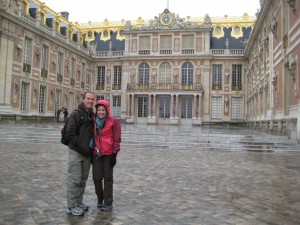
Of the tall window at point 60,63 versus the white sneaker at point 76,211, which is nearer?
the white sneaker at point 76,211

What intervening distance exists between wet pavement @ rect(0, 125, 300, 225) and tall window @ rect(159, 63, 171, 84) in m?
32.6

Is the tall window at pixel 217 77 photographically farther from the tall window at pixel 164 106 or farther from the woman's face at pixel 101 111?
the woman's face at pixel 101 111

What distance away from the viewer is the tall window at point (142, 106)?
41250mm

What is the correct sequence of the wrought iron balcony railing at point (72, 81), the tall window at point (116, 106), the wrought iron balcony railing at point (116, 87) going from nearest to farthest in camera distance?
1. the wrought iron balcony railing at point (72, 81)
2. the tall window at point (116, 106)
3. the wrought iron balcony railing at point (116, 87)

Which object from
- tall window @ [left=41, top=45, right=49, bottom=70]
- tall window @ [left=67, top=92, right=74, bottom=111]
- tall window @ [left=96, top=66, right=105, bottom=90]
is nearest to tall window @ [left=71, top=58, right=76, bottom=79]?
tall window @ [left=67, top=92, right=74, bottom=111]

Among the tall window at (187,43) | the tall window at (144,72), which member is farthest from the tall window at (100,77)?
the tall window at (187,43)

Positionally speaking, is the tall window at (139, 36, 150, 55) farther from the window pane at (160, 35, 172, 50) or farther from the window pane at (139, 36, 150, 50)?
the window pane at (160, 35, 172, 50)

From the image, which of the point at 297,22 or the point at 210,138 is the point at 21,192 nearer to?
the point at 210,138

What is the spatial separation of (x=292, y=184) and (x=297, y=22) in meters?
11.0

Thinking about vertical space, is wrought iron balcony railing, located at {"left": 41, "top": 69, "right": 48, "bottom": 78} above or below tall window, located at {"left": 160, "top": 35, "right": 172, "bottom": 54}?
below

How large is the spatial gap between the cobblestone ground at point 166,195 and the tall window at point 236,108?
103 ft

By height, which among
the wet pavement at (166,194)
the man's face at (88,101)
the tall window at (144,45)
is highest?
the tall window at (144,45)

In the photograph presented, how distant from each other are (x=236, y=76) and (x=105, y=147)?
124 ft

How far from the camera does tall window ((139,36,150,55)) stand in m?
41.7
